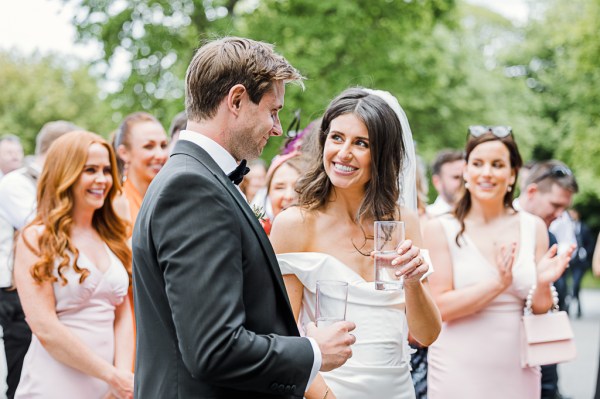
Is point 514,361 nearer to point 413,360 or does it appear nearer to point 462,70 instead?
point 413,360

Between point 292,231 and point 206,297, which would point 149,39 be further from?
point 206,297

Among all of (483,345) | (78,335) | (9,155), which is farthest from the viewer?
(9,155)

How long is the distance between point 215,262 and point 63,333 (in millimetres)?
2251

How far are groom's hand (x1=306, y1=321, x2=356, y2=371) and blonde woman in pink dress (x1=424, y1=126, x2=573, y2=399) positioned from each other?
223cm

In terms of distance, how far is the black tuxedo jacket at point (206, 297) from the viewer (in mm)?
2209

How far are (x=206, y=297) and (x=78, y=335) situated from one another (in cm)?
232

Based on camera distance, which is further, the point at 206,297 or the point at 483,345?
the point at 483,345

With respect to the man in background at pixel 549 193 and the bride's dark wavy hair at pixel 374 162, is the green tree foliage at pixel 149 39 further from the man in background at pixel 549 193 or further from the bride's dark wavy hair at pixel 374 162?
the bride's dark wavy hair at pixel 374 162

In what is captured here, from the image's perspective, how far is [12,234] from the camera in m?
6.20

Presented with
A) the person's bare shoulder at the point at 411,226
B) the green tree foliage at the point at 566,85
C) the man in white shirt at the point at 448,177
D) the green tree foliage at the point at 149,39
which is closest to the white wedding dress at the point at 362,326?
the person's bare shoulder at the point at 411,226

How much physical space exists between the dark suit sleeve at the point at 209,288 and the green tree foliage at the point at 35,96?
3822 centimetres

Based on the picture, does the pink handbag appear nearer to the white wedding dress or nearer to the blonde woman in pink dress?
the blonde woman in pink dress

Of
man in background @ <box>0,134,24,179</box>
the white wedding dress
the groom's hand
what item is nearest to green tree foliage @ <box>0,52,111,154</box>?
man in background @ <box>0,134,24,179</box>

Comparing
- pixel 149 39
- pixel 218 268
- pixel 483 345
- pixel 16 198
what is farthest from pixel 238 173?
pixel 149 39
